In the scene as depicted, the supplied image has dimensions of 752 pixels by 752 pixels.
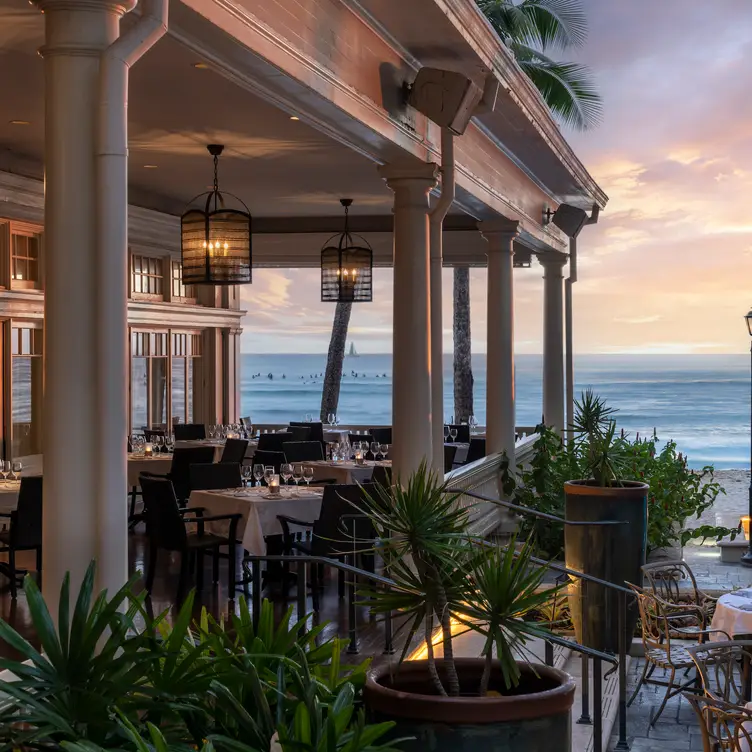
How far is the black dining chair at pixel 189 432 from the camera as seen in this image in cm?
1325

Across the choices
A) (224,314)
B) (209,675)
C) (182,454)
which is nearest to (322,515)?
(182,454)

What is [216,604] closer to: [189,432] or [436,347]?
[436,347]

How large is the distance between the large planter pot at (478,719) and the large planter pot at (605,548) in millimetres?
4232

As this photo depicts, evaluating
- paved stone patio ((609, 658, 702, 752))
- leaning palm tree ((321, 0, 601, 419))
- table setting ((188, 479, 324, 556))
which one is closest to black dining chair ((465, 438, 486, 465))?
table setting ((188, 479, 324, 556))

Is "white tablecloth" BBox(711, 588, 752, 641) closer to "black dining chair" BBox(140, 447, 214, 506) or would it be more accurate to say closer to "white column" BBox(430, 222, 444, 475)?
"white column" BBox(430, 222, 444, 475)

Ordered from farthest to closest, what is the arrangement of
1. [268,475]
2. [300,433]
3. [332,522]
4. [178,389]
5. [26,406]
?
[300,433]
[178,389]
[26,406]
[268,475]
[332,522]

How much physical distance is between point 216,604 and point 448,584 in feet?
15.4

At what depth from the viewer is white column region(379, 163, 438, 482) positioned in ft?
26.4

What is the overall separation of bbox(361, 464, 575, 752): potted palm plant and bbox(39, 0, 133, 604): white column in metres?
1.02

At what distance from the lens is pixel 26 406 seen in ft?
35.8

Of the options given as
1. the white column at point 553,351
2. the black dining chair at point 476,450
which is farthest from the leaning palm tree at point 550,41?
the black dining chair at point 476,450

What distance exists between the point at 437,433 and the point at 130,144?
3.70 metres

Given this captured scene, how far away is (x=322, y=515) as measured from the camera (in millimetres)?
7910

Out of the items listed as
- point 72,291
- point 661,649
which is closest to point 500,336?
point 661,649
